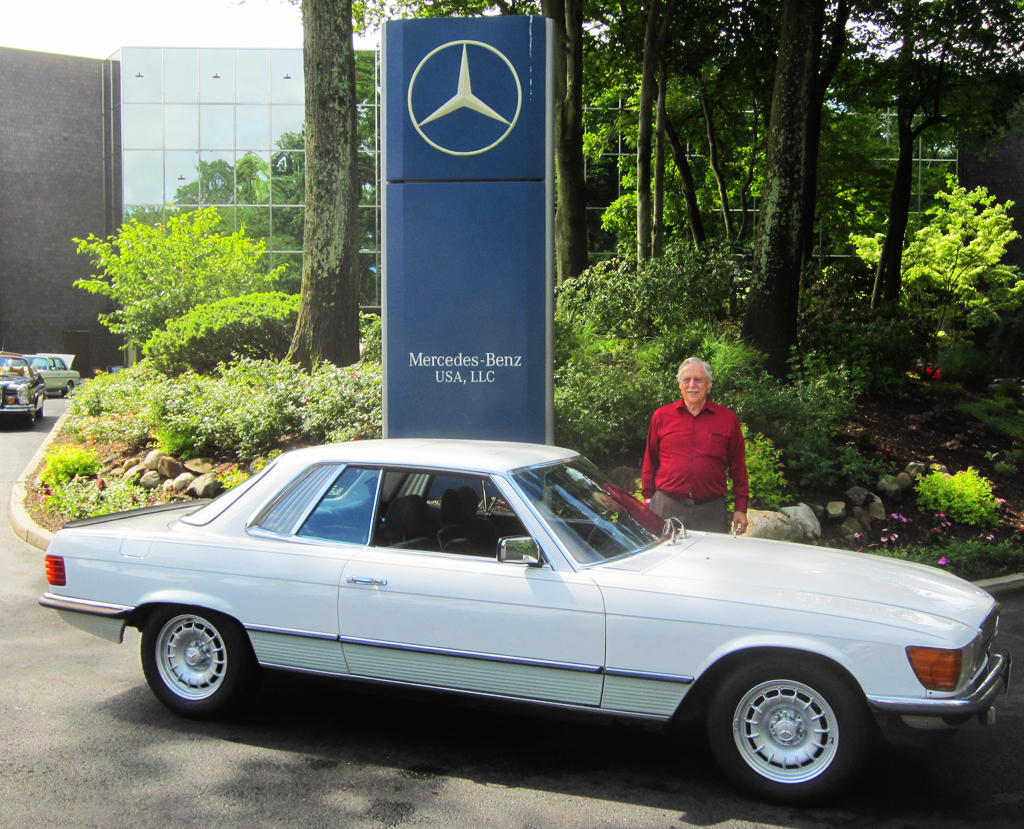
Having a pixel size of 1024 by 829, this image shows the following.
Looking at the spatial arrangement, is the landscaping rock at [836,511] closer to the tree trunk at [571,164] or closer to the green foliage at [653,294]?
the green foliage at [653,294]

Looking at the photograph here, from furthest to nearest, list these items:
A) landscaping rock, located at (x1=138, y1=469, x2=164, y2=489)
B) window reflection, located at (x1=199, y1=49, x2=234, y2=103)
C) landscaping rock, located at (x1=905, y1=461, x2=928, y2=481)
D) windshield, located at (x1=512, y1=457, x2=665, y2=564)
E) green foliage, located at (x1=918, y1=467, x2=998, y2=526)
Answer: window reflection, located at (x1=199, y1=49, x2=234, y2=103) < landscaping rock, located at (x1=138, y1=469, x2=164, y2=489) < landscaping rock, located at (x1=905, y1=461, x2=928, y2=481) < green foliage, located at (x1=918, y1=467, x2=998, y2=526) < windshield, located at (x1=512, y1=457, x2=665, y2=564)

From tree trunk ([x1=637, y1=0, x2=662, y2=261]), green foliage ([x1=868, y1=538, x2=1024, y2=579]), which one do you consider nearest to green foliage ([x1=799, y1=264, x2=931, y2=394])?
tree trunk ([x1=637, y1=0, x2=662, y2=261])

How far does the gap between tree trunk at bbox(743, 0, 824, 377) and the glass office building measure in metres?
25.2

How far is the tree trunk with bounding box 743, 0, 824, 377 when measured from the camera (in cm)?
1295

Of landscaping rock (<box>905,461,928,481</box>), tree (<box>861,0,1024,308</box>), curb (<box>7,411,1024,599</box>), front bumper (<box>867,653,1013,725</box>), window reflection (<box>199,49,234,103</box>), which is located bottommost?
curb (<box>7,411,1024,599</box>)

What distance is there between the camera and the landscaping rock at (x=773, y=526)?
8.20 m

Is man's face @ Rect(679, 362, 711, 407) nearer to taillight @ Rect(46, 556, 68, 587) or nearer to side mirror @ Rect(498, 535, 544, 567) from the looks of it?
side mirror @ Rect(498, 535, 544, 567)

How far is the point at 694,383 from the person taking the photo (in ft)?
18.9

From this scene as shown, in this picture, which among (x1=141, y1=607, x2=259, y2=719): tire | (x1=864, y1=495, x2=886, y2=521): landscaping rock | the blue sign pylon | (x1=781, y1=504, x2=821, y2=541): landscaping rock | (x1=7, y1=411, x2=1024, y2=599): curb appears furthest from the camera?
(x1=864, y1=495, x2=886, y2=521): landscaping rock

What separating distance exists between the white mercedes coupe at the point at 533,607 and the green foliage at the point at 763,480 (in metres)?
3.90

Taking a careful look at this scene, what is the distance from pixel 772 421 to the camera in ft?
33.3

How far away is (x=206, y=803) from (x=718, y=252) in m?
13.4

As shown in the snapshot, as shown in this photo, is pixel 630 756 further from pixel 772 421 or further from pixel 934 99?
pixel 934 99

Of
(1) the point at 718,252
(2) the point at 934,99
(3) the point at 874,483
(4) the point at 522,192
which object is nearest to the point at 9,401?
(1) the point at 718,252
